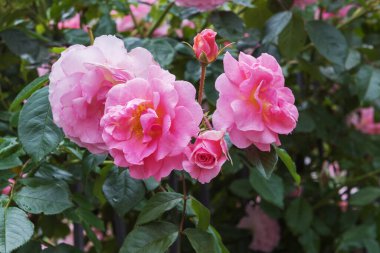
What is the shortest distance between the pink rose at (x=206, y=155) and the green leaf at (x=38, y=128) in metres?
0.20

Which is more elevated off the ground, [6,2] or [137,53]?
[137,53]

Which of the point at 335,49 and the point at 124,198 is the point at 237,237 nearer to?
the point at 335,49

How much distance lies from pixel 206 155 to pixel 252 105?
86 millimetres

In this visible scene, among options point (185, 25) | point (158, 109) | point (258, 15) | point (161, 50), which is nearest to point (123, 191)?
point (158, 109)

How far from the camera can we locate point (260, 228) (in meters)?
1.62

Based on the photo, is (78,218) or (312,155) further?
(312,155)

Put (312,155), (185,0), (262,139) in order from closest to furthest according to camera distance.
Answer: (262,139) → (185,0) → (312,155)

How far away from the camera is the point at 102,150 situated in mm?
730

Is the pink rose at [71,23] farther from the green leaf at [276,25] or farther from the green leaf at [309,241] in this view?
the green leaf at [309,241]

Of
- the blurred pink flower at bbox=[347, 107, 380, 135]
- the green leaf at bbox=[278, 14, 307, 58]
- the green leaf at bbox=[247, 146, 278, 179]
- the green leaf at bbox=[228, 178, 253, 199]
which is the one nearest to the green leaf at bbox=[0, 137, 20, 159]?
the green leaf at bbox=[247, 146, 278, 179]

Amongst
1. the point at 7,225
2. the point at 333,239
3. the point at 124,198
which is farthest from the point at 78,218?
the point at 333,239

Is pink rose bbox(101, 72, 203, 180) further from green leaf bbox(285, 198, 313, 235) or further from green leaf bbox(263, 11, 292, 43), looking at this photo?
green leaf bbox(285, 198, 313, 235)

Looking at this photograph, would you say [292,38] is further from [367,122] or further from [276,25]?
[367,122]

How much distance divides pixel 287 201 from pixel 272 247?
126 mm
